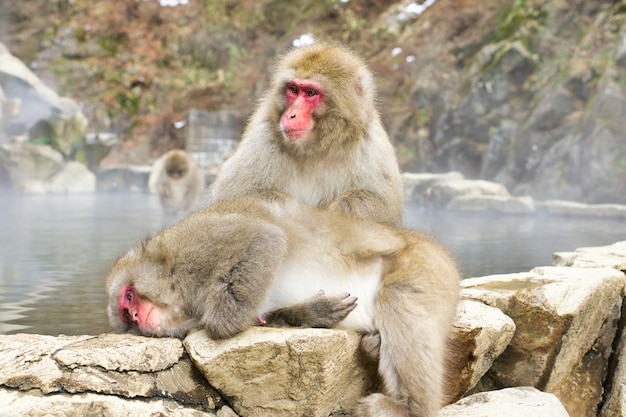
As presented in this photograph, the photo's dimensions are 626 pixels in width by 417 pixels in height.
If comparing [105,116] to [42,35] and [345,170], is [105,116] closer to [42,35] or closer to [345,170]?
[42,35]

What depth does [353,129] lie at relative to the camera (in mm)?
3414

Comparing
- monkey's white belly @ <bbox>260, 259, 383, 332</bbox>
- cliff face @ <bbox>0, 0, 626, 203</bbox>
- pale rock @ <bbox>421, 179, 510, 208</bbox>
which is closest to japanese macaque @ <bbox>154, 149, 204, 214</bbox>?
pale rock @ <bbox>421, 179, 510, 208</bbox>

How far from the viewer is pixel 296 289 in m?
2.49

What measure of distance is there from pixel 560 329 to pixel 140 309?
162cm

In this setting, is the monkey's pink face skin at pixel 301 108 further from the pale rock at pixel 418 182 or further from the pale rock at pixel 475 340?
the pale rock at pixel 418 182

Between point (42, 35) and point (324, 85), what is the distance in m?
18.2

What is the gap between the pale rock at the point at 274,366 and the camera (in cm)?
223

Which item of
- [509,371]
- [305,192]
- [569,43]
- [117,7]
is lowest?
[509,371]

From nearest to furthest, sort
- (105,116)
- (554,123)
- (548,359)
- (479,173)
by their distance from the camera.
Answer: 1. (548,359)
2. (554,123)
3. (479,173)
4. (105,116)

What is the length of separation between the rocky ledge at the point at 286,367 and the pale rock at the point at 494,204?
6.86 m

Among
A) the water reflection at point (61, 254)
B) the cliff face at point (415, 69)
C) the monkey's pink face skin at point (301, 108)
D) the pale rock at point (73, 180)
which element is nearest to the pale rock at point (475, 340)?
the monkey's pink face skin at point (301, 108)

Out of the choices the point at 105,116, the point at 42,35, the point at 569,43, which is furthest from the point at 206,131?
Result: the point at 569,43

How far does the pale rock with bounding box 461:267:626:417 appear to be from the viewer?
294 cm

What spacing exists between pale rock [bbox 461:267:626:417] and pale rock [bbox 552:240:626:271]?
12.2 inches
